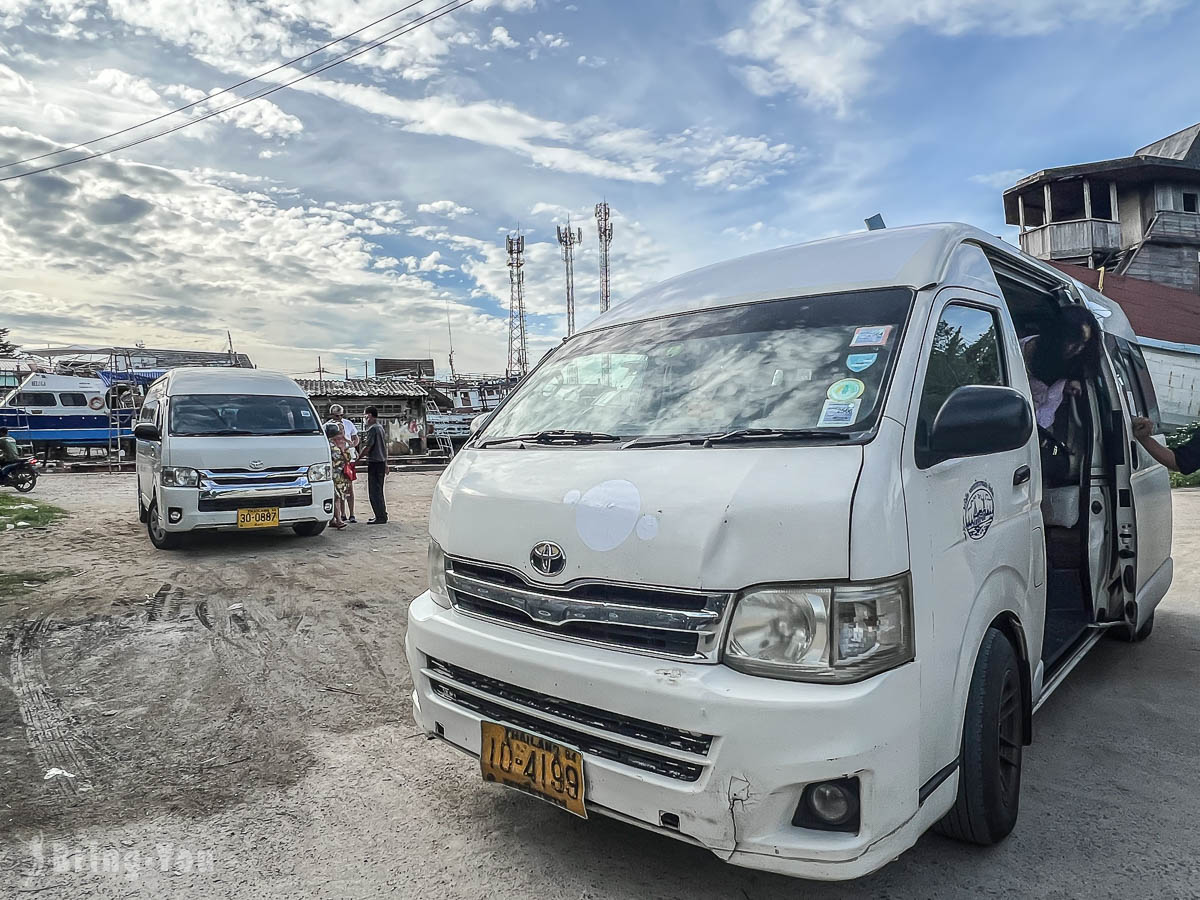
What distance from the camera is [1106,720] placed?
12.8ft

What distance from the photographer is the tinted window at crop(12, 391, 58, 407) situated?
25.3 meters

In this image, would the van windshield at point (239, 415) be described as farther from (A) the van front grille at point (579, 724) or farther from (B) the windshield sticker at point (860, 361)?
(B) the windshield sticker at point (860, 361)

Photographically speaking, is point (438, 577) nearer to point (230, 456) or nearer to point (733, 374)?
point (733, 374)

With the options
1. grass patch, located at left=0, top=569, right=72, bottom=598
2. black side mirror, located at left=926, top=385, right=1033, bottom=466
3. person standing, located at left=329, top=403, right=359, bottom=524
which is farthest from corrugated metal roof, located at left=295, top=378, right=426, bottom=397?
black side mirror, located at left=926, top=385, right=1033, bottom=466

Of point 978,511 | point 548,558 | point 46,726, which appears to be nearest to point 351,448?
point 46,726

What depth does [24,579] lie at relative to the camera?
7.19 meters

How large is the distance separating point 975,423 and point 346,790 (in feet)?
9.14

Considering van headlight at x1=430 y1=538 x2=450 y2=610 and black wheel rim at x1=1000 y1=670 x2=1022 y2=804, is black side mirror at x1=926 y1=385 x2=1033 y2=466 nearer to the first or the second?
black wheel rim at x1=1000 y1=670 x2=1022 y2=804

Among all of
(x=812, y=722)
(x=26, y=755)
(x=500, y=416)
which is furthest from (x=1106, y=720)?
(x=26, y=755)

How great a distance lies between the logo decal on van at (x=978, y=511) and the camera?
2.55 meters

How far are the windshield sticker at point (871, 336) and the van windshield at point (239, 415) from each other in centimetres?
818

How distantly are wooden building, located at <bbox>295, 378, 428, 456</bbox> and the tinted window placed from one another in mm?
10287

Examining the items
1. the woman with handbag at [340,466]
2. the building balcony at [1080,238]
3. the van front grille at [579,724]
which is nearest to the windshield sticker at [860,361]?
the van front grille at [579,724]

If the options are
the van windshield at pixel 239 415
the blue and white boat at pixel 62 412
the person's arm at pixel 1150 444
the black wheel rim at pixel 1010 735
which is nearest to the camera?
the black wheel rim at pixel 1010 735
